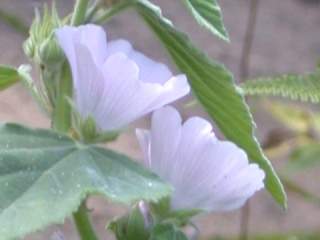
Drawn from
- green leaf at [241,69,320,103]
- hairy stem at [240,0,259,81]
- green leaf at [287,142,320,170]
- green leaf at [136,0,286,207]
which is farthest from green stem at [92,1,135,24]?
hairy stem at [240,0,259,81]

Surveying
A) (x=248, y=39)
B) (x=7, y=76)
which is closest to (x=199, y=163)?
(x=7, y=76)

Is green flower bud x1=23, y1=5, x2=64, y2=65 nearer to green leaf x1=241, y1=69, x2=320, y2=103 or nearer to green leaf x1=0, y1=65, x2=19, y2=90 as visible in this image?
green leaf x1=0, y1=65, x2=19, y2=90

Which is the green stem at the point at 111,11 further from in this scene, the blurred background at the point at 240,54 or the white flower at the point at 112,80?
the blurred background at the point at 240,54

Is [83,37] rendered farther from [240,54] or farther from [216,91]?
[240,54]

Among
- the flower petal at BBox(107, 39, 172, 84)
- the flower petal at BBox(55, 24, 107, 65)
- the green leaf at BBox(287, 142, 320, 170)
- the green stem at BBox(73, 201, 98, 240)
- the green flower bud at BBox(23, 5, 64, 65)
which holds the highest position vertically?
the flower petal at BBox(55, 24, 107, 65)

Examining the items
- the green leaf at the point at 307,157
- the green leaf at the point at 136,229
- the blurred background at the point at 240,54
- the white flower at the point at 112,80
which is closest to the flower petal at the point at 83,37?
the white flower at the point at 112,80

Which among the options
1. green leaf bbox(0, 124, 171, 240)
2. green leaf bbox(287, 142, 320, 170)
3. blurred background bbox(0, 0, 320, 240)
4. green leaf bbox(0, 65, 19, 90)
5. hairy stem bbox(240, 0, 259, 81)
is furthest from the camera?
blurred background bbox(0, 0, 320, 240)

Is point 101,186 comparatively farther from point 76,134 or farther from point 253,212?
point 253,212

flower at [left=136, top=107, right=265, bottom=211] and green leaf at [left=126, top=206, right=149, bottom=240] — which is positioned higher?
flower at [left=136, top=107, right=265, bottom=211]
